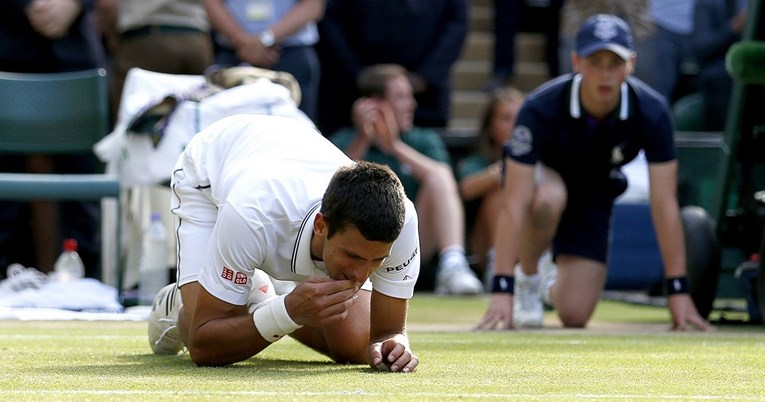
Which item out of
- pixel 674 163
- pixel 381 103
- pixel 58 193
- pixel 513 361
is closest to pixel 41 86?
pixel 58 193

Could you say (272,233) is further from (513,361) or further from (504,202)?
(504,202)

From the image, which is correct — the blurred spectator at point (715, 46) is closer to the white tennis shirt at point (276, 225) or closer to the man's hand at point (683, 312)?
the man's hand at point (683, 312)

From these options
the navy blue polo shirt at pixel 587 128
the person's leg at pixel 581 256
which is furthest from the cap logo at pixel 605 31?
the person's leg at pixel 581 256

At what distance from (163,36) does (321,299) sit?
6.17m

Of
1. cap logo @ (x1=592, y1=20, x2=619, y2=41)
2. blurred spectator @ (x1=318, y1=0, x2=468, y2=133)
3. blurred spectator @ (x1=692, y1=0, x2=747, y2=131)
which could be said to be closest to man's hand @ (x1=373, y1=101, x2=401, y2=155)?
blurred spectator @ (x1=318, y1=0, x2=468, y2=133)

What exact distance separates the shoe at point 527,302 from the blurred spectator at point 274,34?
2704mm

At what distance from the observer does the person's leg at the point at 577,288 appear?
27.1 feet

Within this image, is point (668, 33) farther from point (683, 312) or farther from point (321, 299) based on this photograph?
point (321, 299)

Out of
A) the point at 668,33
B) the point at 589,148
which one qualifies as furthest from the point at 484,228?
the point at 589,148

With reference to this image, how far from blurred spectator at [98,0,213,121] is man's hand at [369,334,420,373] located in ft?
19.0

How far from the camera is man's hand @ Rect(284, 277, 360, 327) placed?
4.65 metres

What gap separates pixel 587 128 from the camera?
773cm

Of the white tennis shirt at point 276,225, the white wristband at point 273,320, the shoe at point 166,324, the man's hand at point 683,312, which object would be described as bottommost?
the man's hand at point 683,312

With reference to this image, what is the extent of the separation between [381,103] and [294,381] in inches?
250
